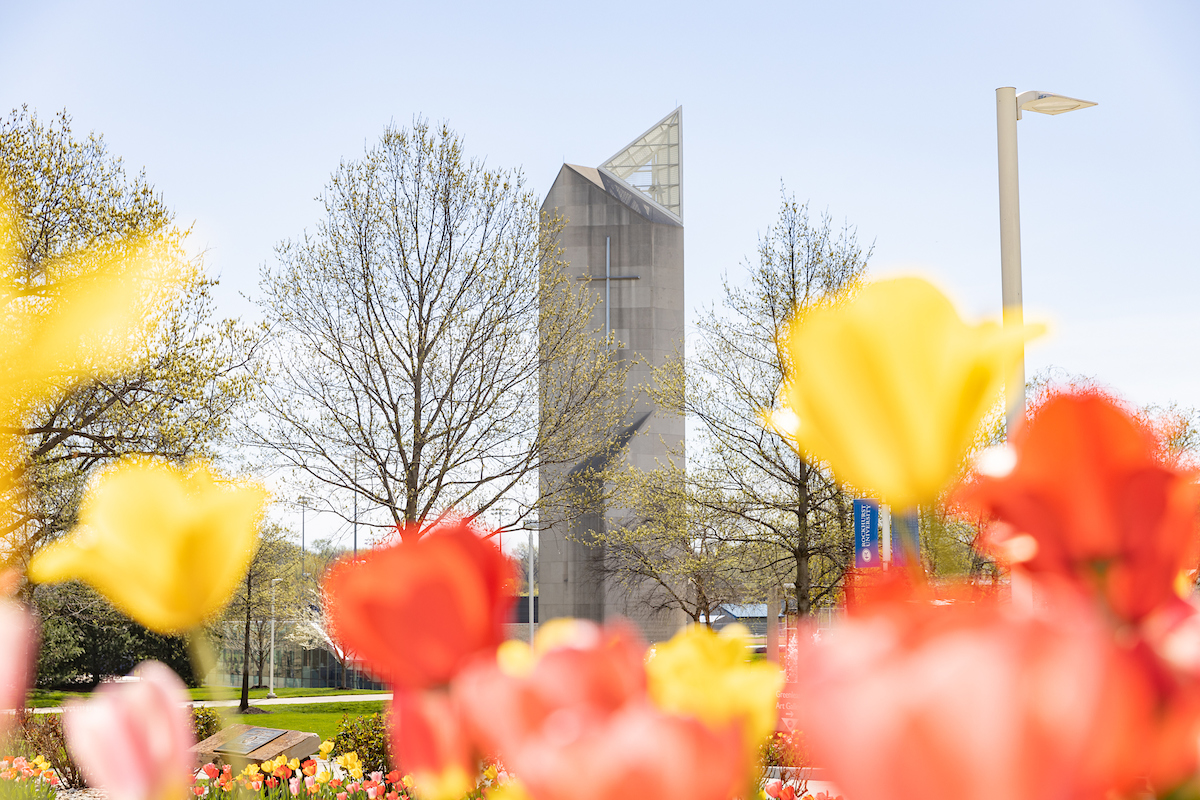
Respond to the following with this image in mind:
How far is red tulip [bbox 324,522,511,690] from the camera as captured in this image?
328 mm

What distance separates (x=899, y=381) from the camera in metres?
0.30

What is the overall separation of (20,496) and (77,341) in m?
1.91

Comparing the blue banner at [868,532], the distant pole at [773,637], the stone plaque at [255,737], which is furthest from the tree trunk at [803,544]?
the stone plaque at [255,737]

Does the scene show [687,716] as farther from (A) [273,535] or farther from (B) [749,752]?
(A) [273,535]

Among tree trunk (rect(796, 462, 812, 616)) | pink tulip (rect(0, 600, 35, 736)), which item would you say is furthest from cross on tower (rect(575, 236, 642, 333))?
pink tulip (rect(0, 600, 35, 736))

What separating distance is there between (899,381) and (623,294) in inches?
1006

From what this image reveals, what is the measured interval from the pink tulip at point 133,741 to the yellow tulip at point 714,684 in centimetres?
18

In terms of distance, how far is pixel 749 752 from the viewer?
27 centimetres

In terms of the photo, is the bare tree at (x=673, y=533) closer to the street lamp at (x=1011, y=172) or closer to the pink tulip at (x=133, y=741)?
the street lamp at (x=1011, y=172)

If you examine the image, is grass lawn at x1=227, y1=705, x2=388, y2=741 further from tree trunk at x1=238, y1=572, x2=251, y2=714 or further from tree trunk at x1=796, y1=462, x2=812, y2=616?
tree trunk at x1=796, y1=462, x2=812, y2=616

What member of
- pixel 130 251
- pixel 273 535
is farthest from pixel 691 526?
pixel 273 535

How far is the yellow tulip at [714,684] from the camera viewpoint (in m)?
0.28

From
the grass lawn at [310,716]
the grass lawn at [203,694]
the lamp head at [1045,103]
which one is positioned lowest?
the grass lawn at [203,694]

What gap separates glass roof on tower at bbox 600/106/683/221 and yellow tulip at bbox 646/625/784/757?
27.0 meters
